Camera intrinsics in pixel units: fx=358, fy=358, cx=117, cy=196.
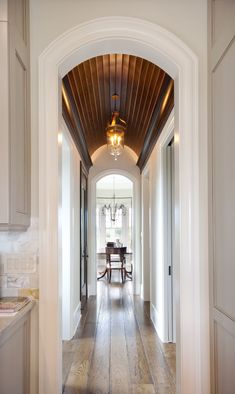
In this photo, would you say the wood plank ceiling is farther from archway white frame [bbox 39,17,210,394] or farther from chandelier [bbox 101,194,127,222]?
chandelier [bbox 101,194,127,222]

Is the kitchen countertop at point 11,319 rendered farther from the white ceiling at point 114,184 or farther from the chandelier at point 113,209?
the chandelier at point 113,209

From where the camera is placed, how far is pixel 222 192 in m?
1.84

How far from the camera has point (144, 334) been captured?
4.66 meters

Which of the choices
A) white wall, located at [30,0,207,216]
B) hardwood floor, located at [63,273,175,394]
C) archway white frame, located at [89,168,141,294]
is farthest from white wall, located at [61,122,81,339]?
archway white frame, located at [89,168,141,294]

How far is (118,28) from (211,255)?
1427 millimetres

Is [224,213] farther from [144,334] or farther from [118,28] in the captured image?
[144,334]

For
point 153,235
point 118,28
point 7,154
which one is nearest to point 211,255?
point 7,154

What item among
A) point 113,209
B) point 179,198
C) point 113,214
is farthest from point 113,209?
point 179,198

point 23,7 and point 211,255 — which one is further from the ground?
point 23,7

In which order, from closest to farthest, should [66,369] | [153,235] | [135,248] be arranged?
[66,369] → [153,235] → [135,248]

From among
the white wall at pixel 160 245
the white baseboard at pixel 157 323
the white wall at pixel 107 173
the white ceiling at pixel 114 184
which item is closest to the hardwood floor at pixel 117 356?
the white baseboard at pixel 157 323

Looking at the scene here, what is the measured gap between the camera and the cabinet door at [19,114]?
5.88 ft

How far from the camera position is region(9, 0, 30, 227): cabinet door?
179 cm

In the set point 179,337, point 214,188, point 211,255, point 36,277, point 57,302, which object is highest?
point 214,188
